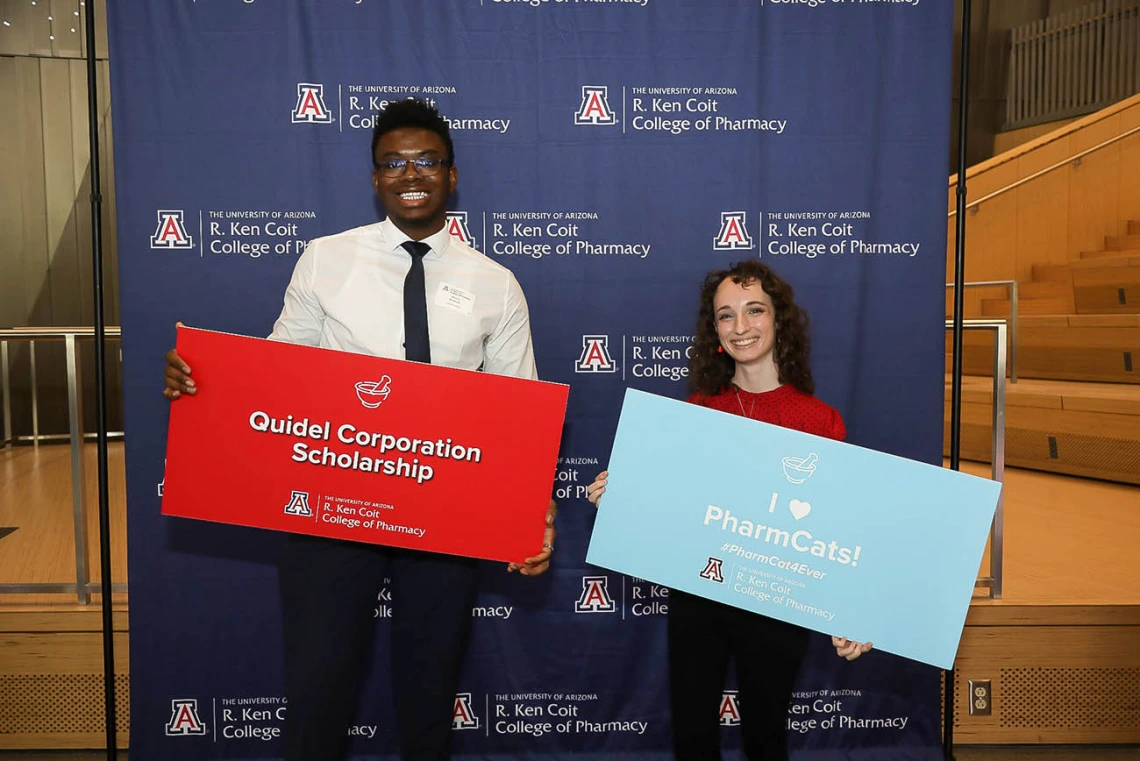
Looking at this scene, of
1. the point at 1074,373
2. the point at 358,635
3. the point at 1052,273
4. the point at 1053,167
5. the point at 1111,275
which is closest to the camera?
the point at 358,635

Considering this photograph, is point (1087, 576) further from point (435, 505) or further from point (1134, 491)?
point (435, 505)

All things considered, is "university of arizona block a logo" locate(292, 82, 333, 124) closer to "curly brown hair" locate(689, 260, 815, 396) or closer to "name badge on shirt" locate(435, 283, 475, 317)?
"name badge on shirt" locate(435, 283, 475, 317)

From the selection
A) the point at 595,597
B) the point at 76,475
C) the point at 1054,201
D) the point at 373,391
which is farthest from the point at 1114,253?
the point at 76,475

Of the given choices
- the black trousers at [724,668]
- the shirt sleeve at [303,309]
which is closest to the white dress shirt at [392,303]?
the shirt sleeve at [303,309]

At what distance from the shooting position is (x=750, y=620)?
5.84 feet

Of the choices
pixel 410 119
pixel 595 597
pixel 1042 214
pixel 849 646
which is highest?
pixel 1042 214

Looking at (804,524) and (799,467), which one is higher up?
(799,467)

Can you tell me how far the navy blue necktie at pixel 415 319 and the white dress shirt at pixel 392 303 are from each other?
16 mm

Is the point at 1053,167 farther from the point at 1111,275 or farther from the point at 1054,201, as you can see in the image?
the point at 1111,275

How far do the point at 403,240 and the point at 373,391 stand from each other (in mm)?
357

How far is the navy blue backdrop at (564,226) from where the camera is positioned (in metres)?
2.37

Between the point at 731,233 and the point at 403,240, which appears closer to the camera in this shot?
the point at 403,240

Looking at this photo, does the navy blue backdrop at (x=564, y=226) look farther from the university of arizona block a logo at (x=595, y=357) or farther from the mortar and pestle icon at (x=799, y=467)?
the mortar and pestle icon at (x=799, y=467)

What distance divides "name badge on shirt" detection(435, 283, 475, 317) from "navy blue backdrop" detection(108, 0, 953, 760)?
2.03 feet
